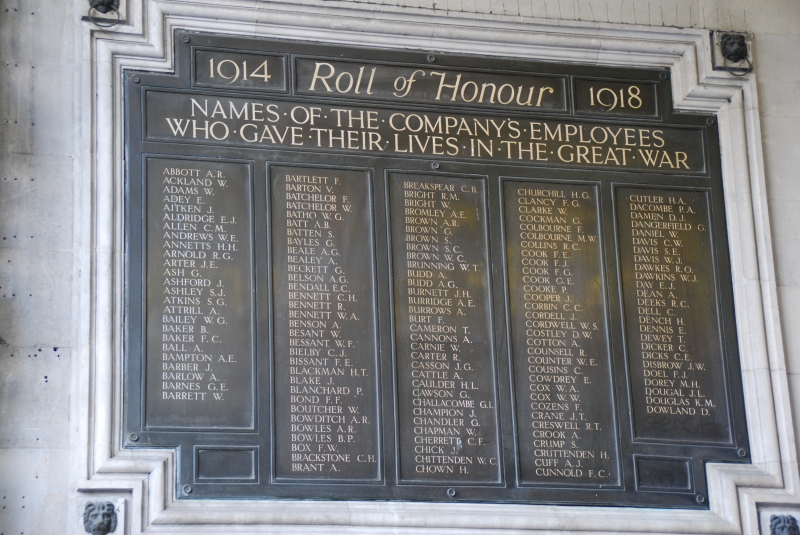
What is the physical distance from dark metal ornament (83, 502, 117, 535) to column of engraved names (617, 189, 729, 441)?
4.18 metres

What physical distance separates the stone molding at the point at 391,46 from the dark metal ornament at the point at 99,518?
10 cm

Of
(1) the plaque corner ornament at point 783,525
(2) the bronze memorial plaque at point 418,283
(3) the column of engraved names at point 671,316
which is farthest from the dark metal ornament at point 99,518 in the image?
(1) the plaque corner ornament at point 783,525

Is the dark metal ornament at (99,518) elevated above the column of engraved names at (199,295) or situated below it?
below

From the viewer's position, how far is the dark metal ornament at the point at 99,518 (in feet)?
27.7

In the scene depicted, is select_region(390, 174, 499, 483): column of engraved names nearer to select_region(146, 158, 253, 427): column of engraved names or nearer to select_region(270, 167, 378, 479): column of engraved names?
select_region(270, 167, 378, 479): column of engraved names

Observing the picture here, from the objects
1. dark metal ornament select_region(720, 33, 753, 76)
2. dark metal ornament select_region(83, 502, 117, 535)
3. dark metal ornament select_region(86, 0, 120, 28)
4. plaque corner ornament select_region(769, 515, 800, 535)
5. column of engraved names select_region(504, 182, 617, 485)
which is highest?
dark metal ornament select_region(86, 0, 120, 28)

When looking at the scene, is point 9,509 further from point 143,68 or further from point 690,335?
point 690,335

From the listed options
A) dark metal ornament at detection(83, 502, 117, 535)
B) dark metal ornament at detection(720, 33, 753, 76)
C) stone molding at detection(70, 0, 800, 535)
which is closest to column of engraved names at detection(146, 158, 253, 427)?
stone molding at detection(70, 0, 800, 535)

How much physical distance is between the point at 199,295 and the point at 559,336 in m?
2.95

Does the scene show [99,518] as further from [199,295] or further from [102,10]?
[102,10]

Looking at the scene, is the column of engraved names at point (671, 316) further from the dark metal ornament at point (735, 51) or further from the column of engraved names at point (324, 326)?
→ the column of engraved names at point (324, 326)

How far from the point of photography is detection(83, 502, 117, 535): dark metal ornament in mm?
8438

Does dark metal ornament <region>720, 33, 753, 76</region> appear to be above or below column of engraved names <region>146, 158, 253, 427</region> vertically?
above

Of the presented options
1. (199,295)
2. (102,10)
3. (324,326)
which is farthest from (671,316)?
(102,10)
